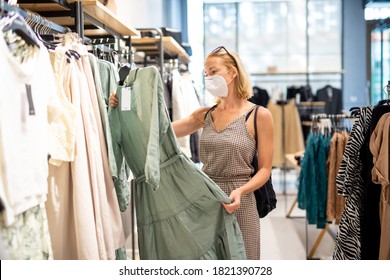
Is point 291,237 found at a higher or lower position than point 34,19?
lower

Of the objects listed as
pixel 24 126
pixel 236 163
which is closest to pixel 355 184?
pixel 236 163

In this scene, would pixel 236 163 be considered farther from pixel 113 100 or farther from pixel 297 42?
pixel 297 42

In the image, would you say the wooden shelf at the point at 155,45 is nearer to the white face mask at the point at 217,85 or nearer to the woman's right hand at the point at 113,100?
the white face mask at the point at 217,85

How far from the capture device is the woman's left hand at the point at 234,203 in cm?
193

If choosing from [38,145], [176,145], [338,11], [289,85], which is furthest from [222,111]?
[338,11]

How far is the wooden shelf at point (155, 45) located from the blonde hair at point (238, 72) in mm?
1691

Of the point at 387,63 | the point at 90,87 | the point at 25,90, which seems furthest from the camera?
the point at 387,63

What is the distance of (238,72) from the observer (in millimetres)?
2080

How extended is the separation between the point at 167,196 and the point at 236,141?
36cm

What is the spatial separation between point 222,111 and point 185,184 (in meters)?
0.38

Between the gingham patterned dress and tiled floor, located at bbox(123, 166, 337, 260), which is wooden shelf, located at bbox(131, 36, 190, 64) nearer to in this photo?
tiled floor, located at bbox(123, 166, 337, 260)

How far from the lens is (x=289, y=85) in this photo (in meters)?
7.29
